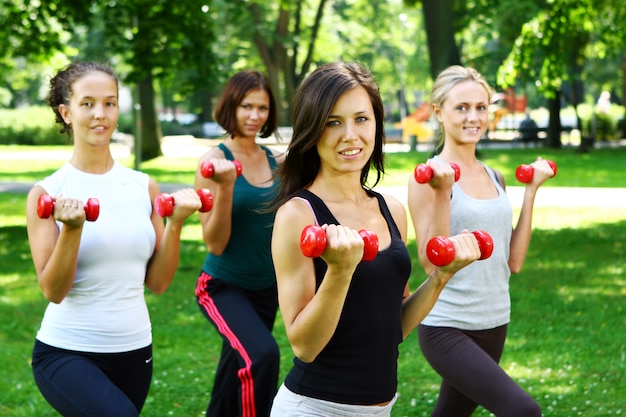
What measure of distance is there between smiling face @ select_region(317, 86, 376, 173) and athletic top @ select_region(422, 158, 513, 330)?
1426 mm

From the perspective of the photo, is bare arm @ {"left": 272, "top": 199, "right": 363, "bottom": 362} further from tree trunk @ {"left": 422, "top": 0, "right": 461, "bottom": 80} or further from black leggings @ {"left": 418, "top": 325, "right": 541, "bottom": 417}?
tree trunk @ {"left": 422, "top": 0, "right": 461, "bottom": 80}

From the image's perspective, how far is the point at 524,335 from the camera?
29.1 ft

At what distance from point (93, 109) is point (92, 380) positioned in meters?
Result: 1.16

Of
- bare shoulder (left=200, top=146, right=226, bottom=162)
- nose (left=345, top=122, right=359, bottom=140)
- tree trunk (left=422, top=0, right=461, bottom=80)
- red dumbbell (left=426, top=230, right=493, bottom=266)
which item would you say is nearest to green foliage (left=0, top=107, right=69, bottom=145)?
tree trunk (left=422, top=0, right=461, bottom=80)

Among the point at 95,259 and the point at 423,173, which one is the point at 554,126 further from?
the point at 95,259

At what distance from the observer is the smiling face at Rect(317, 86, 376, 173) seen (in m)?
3.13

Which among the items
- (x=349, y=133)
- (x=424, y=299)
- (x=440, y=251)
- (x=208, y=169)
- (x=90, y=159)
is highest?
(x=349, y=133)

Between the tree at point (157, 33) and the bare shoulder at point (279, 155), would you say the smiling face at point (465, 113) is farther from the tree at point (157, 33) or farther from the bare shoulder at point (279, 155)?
the tree at point (157, 33)

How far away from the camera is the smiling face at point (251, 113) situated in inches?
220

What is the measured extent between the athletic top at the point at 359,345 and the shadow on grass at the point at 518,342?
3641mm

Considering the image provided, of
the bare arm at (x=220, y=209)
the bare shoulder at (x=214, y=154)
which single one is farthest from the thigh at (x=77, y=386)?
the bare shoulder at (x=214, y=154)

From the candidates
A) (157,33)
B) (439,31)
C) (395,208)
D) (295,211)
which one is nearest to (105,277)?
(295,211)

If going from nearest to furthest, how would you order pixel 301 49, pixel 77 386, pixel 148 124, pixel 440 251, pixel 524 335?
pixel 440 251 → pixel 77 386 → pixel 524 335 → pixel 148 124 → pixel 301 49

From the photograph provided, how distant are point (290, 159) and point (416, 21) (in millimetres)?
52116
